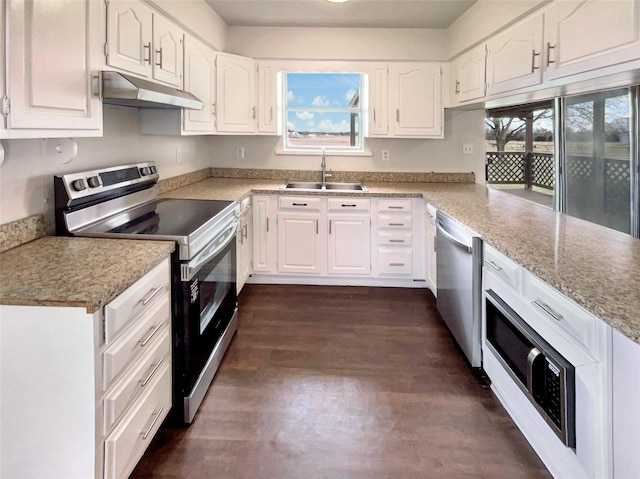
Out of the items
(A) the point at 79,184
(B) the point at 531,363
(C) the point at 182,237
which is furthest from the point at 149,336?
(B) the point at 531,363

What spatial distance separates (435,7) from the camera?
3.53 metres

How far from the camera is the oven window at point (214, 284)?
2128 mm

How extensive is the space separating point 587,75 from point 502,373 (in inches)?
52.6

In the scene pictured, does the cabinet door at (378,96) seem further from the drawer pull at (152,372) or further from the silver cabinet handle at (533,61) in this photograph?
the drawer pull at (152,372)

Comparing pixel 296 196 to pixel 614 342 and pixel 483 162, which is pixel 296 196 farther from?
pixel 614 342

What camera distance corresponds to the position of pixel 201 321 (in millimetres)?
2105

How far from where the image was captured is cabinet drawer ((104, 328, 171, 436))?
1.34m

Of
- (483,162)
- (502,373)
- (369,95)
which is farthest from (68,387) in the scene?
(483,162)

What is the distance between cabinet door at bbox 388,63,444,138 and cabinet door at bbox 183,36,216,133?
1.57 metres

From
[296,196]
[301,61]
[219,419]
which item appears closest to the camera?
[219,419]

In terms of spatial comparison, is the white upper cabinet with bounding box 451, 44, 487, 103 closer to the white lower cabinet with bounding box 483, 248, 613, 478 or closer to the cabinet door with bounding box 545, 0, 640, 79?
the cabinet door with bounding box 545, 0, 640, 79

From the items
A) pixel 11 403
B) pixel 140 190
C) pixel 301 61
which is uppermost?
pixel 301 61

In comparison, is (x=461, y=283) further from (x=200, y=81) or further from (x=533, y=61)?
(x=200, y=81)

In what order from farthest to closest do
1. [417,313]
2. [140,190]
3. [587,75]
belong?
[417,313], [140,190], [587,75]
